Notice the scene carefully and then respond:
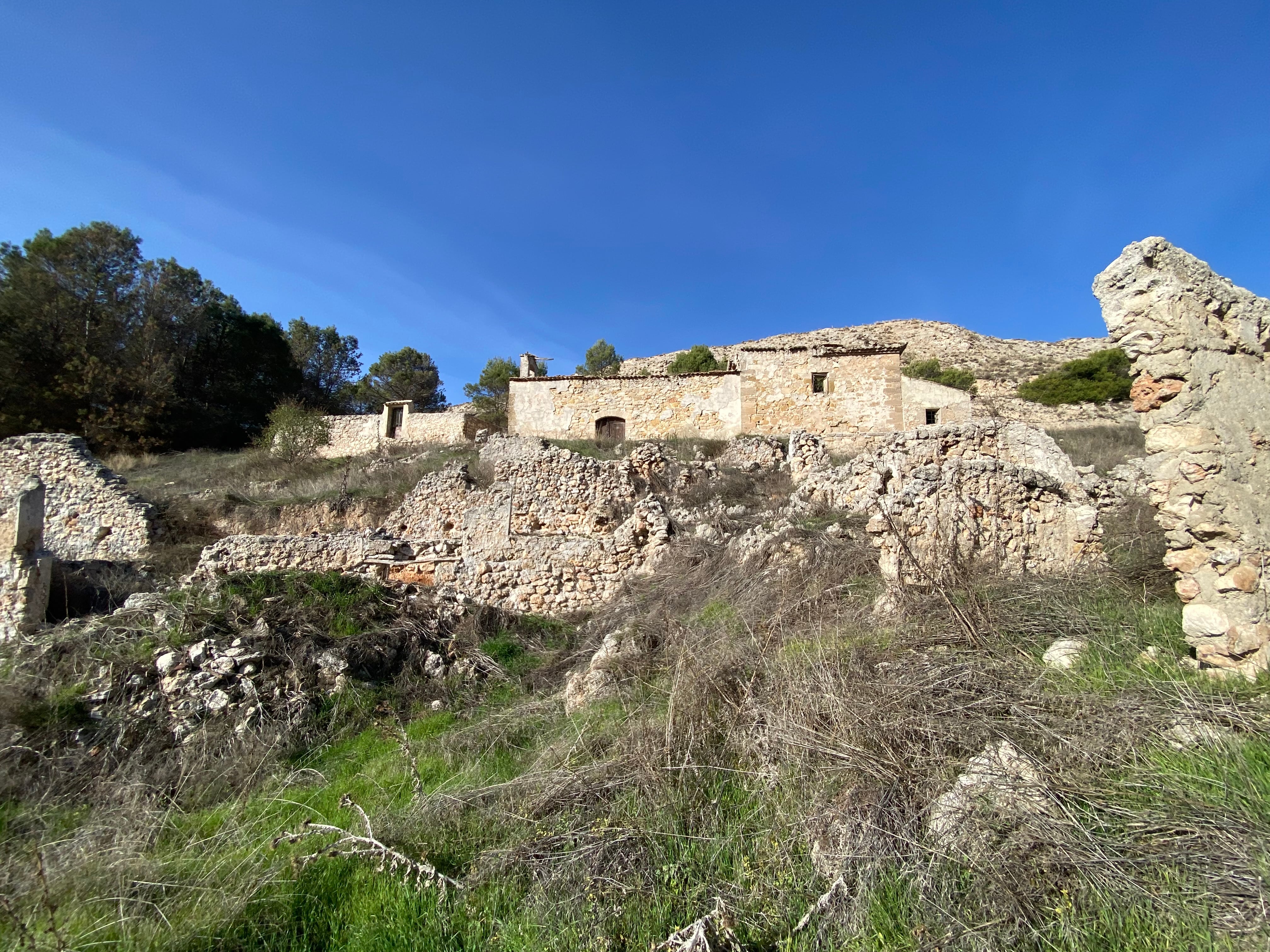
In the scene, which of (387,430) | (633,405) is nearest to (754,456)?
(633,405)

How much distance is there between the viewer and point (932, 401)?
20.6 meters

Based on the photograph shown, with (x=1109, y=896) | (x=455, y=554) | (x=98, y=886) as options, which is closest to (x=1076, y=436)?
(x=455, y=554)

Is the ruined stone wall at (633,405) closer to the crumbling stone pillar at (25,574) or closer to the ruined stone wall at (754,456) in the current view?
the ruined stone wall at (754,456)

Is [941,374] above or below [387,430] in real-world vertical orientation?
above

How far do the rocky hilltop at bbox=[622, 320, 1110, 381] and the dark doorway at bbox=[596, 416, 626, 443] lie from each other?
957 cm

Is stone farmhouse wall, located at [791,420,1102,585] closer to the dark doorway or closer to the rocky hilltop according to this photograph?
the dark doorway

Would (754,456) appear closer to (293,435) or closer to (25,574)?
(25,574)

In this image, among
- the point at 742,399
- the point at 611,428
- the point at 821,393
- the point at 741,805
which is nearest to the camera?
the point at 741,805

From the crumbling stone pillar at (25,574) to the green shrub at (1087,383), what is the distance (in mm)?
30251

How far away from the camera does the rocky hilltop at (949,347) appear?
3175cm

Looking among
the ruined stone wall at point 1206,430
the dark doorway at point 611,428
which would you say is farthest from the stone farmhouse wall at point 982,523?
the dark doorway at point 611,428

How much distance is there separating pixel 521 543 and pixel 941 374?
28.2 metres

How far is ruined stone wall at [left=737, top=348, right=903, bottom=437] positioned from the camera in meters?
19.4

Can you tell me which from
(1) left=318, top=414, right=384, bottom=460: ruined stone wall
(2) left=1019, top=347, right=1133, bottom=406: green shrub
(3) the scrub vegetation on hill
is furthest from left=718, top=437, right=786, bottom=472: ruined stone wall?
(2) left=1019, top=347, right=1133, bottom=406: green shrub
